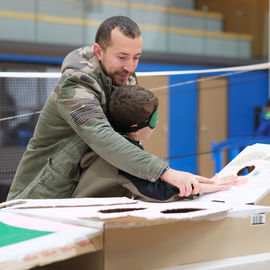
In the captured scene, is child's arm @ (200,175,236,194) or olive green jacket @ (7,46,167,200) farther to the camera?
child's arm @ (200,175,236,194)

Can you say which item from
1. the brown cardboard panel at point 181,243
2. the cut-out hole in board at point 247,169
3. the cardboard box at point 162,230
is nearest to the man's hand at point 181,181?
the cardboard box at point 162,230

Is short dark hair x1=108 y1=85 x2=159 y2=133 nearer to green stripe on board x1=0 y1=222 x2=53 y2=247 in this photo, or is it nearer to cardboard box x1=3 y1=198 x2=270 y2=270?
cardboard box x1=3 y1=198 x2=270 y2=270

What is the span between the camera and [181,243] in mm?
1364

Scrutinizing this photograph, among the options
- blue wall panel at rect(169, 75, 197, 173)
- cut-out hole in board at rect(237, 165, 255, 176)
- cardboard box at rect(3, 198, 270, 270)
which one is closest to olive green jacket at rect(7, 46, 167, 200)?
cardboard box at rect(3, 198, 270, 270)

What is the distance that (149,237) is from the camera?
1318 mm

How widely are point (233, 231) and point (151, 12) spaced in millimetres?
8701

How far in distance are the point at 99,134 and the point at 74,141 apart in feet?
0.64

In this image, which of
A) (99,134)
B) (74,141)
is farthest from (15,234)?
(74,141)

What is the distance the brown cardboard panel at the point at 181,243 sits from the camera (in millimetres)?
1266

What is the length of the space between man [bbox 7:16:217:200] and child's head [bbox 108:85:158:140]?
0.06 meters

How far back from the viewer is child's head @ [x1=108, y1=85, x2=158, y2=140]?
1.79 metres

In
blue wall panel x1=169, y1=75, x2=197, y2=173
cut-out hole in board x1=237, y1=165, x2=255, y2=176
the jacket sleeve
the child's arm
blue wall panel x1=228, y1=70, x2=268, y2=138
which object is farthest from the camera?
blue wall panel x1=228, y1=70, x2=268, y2=138

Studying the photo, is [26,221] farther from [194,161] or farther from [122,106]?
[194,161]

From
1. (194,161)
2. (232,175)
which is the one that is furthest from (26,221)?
(194,161)
